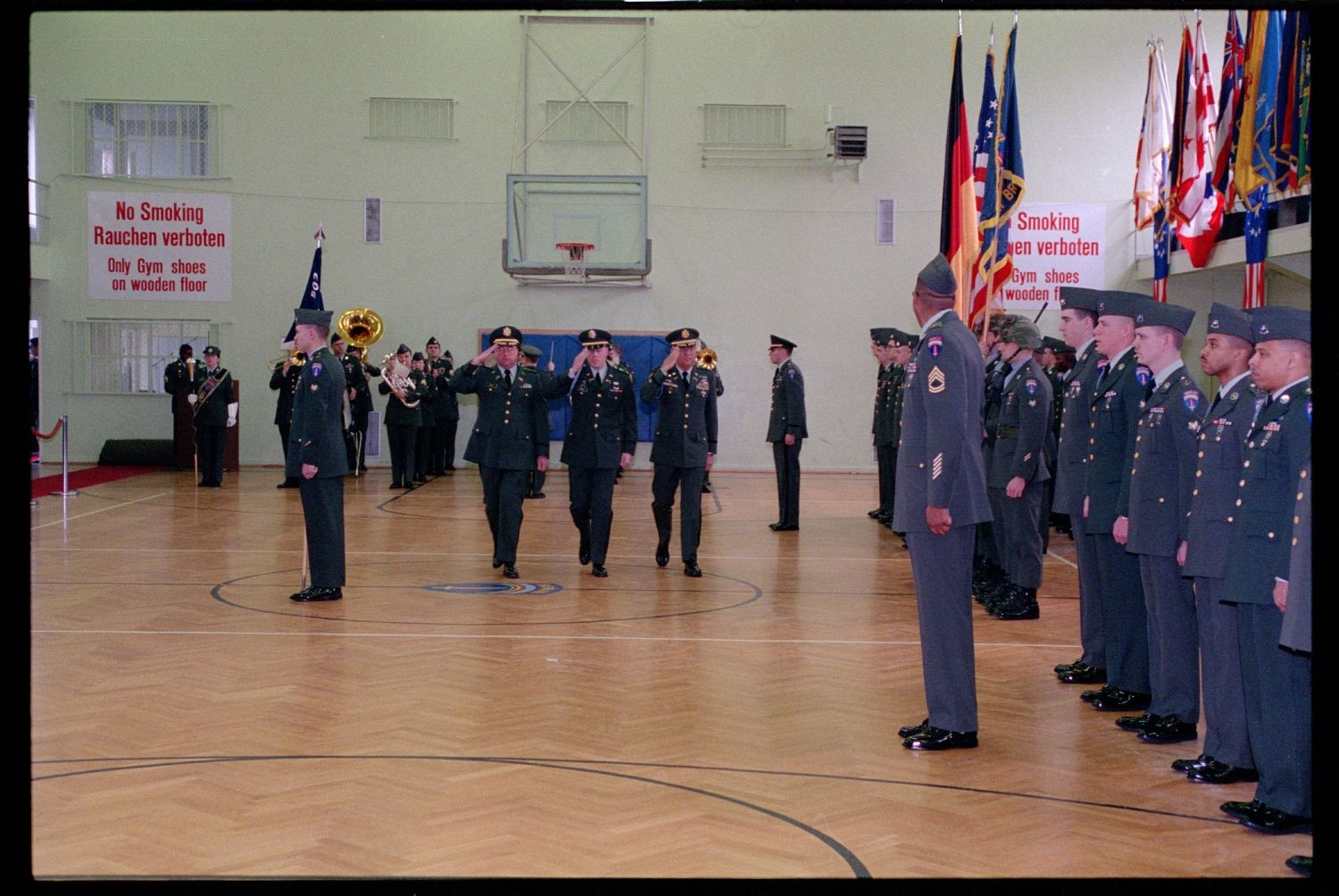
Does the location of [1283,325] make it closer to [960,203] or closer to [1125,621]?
[1125,621]

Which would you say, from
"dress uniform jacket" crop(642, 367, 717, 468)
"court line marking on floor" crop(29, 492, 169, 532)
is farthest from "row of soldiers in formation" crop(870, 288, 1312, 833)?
"court line marking on floor" crop(29, 492, 169, 532)

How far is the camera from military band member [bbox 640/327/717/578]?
9758mm

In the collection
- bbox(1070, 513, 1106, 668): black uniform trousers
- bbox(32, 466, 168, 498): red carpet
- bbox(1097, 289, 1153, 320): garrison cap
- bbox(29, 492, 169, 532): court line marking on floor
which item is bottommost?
bbox(29, 492, 169, 532): court line marking on floor

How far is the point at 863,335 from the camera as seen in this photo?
2062 cm

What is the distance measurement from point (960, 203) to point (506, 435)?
4508mm

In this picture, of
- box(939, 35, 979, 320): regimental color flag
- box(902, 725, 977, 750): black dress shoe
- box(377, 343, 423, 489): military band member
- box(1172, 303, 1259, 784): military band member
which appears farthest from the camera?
box(377, 343, 423, 489): military band member

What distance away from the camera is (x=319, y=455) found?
27.3 feet

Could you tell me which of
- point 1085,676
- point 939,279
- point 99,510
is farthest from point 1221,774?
point 99,510

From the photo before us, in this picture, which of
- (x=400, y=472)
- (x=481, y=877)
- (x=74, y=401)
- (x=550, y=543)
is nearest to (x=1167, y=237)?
(x=550, y=543)

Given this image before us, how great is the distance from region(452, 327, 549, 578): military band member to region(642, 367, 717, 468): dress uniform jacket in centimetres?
91

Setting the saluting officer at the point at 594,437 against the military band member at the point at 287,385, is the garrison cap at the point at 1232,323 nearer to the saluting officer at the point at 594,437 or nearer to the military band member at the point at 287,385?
the saluting officer at the point at 594,437

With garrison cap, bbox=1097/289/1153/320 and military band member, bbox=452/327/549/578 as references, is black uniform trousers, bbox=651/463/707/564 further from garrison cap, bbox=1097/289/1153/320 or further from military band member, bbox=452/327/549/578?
garrison cap, bbox=1097/289/1153/320

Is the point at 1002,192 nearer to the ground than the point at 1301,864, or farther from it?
farther from it

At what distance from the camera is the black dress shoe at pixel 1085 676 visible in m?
6.52
